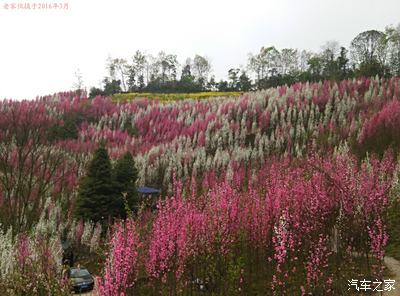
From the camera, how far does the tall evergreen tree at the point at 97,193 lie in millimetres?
22781

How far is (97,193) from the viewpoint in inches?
907

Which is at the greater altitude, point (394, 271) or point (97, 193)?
point (394, 271)

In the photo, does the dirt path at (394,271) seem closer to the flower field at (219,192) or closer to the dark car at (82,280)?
the flower field at (219,192)

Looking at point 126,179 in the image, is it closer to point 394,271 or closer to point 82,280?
point 82,280

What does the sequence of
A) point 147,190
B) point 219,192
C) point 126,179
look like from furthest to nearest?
point 147,190 → point 126,179 → point 219,192

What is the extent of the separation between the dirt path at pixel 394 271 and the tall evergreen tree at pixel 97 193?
14.8m

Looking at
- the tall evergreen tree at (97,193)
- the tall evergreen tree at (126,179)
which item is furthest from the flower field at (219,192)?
the tall evergreen tree at (126,179)

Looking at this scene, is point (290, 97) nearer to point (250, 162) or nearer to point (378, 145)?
point (250, 162)

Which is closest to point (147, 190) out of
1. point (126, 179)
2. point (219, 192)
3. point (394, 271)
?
point (126, 179)

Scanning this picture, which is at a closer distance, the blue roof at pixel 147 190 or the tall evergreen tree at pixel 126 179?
the tall evergreen tree at pixel 126 179

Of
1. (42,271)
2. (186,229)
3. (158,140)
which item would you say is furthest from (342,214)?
(158,140)

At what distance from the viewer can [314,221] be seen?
30.4ft

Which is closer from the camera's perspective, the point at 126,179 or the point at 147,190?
the point at 126,179

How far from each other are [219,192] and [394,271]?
531 cm
